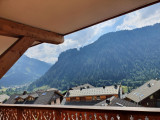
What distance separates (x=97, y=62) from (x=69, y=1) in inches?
2622

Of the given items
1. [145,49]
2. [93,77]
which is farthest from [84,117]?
[145,49]

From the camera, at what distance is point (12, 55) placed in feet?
6.05

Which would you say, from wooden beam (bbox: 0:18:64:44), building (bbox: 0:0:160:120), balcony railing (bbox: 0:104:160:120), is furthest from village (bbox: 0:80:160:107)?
building (bbox: 0:0:160:120)

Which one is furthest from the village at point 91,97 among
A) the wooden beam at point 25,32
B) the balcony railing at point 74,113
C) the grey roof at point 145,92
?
the wooden beam at point 25,32

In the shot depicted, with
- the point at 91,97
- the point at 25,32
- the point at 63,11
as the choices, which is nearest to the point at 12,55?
the point at 25,32

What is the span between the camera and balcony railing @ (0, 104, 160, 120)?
4.29 feet

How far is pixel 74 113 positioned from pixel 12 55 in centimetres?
111

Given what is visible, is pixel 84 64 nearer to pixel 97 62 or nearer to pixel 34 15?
pixel 97 62

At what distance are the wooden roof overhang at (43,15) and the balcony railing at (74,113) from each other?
0.81m

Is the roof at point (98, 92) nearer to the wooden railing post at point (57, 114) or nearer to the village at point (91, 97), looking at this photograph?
the village at point (91, 97)

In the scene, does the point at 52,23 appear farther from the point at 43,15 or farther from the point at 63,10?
the point at 63,10

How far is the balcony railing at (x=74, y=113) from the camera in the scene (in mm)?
1307

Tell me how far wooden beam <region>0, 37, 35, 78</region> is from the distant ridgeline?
144ft

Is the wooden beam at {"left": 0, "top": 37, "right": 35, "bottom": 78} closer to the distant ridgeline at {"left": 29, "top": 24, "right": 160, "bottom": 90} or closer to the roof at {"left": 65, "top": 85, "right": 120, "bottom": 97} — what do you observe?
the roof at {"left": 65, "top": 85, "right": 120, "bottom": 97}
